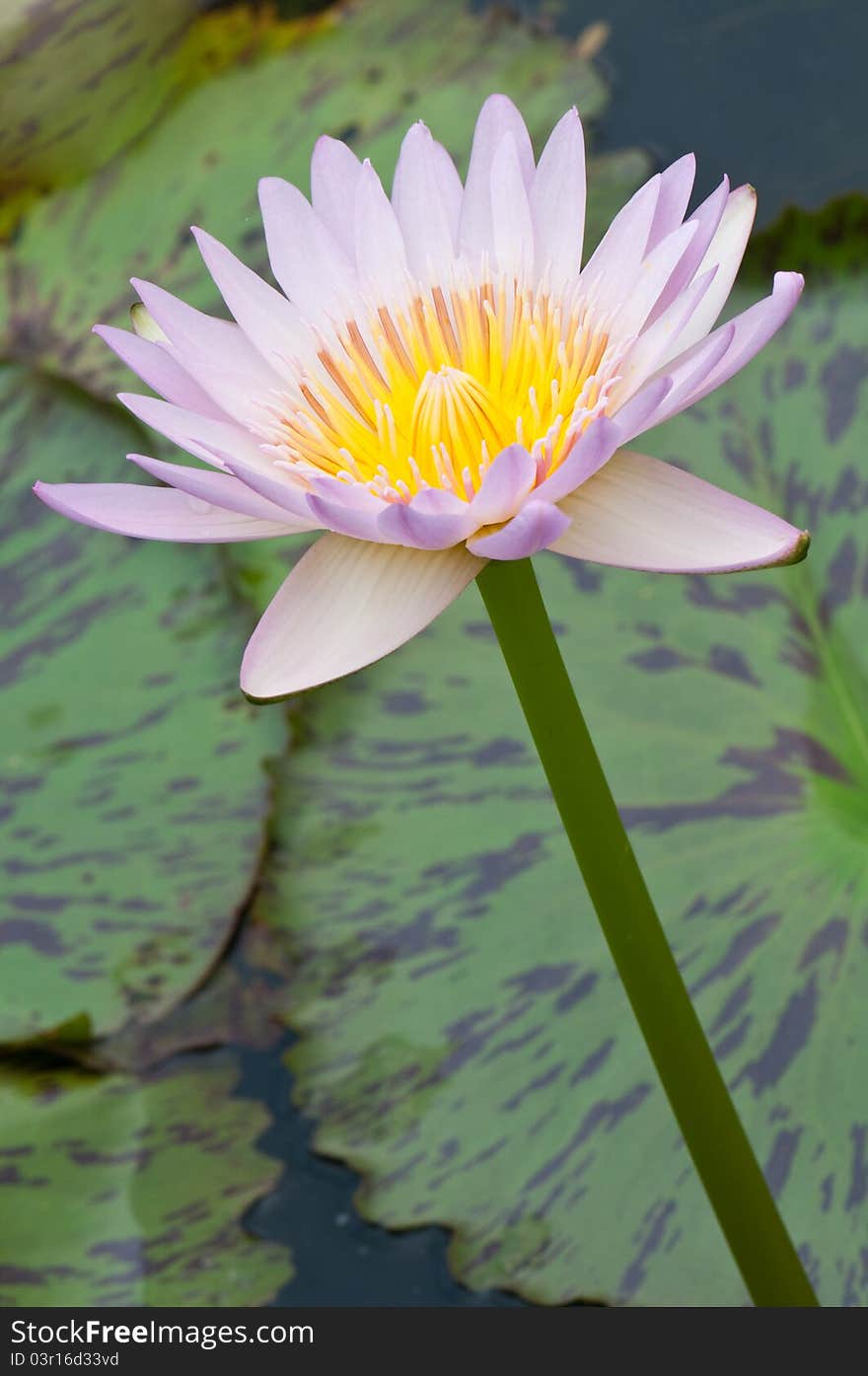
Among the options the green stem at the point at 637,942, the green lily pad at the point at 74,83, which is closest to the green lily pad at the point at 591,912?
the green stem at the point at 637,942

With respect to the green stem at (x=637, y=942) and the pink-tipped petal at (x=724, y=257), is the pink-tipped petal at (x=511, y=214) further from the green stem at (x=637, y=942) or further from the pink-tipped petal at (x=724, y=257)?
the green stem at (x=637, y=942)

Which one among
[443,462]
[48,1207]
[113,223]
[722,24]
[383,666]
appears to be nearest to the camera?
[443,462]

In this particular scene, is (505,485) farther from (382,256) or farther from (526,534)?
(382,256)

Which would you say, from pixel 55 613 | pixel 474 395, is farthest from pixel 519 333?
pixel 55 613

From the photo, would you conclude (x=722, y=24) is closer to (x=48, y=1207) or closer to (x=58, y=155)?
(x=58, y=155)

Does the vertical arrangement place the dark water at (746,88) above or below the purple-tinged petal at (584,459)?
below

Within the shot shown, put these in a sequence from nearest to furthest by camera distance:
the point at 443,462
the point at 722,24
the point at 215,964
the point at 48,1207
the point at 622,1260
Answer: the point at 443,462 → the point at 622,1260 → the point at 48,1207 → the point at 215,964 → the point at 722,24

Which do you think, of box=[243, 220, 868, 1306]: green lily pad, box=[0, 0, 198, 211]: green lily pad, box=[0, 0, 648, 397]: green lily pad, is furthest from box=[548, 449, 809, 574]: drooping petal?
box=[0, 0, 198, 211]: green lily pad
